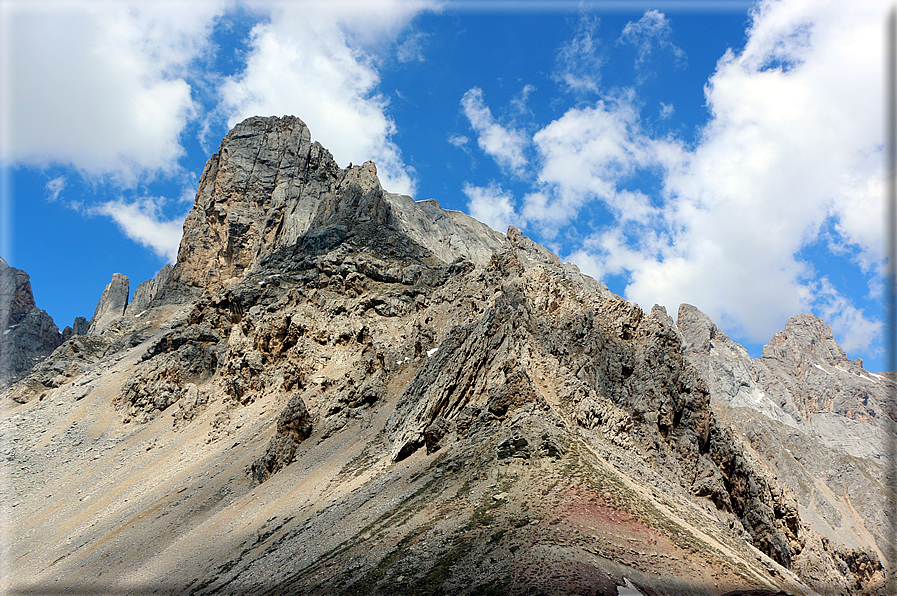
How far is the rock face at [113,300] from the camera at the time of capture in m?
178

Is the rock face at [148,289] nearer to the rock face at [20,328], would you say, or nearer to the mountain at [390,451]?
the rock face at [20,328]

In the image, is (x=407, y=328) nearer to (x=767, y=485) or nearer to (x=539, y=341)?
(x=539, y=341)

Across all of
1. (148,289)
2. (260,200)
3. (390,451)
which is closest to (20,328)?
(148,289)

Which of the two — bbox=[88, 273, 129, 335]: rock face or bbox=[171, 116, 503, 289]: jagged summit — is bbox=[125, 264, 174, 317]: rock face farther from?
bbox=[171, 116, 503, 289]: jagged summit

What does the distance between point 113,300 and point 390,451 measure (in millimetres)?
174781

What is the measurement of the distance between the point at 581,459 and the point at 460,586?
10043mm

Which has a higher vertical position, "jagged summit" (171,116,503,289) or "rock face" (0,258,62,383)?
"jagged summit" (171,116,503,289)

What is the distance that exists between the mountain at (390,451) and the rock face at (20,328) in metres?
69.5

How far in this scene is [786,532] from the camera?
43.3 m

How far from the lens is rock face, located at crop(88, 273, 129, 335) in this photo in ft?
582

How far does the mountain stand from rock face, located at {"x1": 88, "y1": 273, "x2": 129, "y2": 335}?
306 ft

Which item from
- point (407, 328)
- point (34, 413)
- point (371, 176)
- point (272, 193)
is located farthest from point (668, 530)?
point (272, 193)

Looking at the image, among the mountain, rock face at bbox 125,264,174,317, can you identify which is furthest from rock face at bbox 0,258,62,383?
the mountain

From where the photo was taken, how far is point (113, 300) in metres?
181
